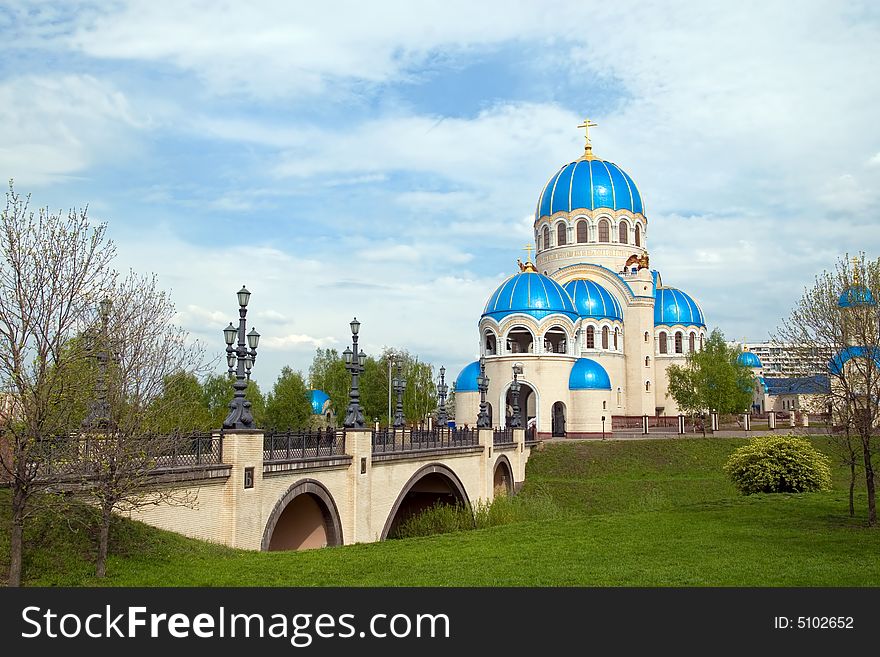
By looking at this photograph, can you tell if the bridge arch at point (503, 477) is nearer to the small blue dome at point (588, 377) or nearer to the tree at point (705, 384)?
the small blue dome at point (588, 377)

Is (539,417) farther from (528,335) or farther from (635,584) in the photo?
(635,584)

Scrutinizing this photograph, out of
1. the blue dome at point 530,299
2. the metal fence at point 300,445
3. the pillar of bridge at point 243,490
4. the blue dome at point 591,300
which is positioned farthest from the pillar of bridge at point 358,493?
the blue dome at point 591,300

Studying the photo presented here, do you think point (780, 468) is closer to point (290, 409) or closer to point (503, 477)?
point (503, 477)

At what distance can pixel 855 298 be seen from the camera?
19250 mm

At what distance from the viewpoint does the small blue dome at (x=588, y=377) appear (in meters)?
47.1

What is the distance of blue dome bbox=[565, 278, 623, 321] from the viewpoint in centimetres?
5084

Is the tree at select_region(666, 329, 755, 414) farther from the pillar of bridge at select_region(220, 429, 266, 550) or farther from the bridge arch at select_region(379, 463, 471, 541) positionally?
the pillar of bridge at select_region(220, 429, 266, 550)

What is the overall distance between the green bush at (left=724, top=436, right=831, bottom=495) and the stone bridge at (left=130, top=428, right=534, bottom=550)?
997cm

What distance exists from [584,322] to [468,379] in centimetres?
788

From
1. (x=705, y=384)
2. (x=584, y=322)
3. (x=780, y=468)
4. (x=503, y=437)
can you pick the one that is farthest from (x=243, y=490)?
(x=705, y=384)

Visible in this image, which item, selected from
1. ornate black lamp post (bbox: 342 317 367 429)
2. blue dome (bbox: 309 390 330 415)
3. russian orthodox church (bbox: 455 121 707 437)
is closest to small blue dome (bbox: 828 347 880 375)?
ornate black lamp post (bbox: 342 317 367 429)
